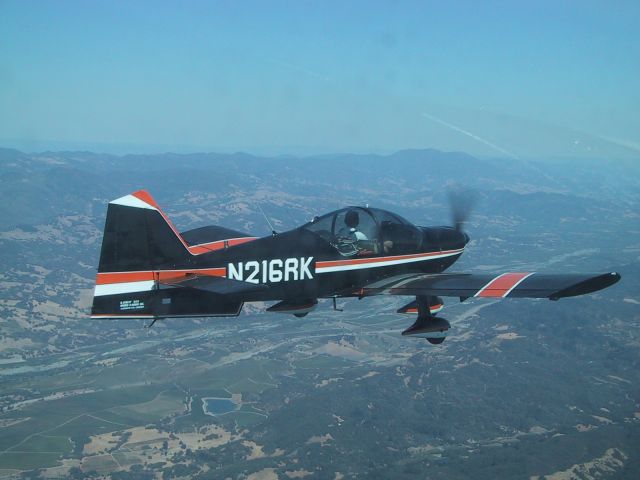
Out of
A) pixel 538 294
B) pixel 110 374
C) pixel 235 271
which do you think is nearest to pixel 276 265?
pixel 235 271

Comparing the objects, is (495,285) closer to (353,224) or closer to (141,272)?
(353,224)

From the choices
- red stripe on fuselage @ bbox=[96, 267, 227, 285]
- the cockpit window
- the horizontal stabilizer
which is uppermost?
the cockpit window

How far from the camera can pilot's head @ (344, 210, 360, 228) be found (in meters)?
18.6

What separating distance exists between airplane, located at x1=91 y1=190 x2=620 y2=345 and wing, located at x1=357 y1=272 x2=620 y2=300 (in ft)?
0.10

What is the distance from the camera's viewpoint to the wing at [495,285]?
1520 cm

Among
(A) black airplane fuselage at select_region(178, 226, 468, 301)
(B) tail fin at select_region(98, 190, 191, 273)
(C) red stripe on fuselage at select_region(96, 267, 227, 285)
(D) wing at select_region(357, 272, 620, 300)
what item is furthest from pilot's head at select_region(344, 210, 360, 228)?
(B) tail fin at select_region(98, 190, 191, 273)

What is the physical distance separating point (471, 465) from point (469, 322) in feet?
233

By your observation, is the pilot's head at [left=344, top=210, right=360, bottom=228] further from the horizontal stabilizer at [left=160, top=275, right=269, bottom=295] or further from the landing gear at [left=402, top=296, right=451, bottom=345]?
the horizontal stabilizer at [left=160, top=275, right=269, bottom=295]

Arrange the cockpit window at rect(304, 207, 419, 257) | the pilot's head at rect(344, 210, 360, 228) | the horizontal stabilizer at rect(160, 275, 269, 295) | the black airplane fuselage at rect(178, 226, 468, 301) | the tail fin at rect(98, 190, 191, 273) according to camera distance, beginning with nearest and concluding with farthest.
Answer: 1. the horizontal stabilizer at rect(160, 275, 269, 295)
2. the tail fin at rect(98, 190, 191, 273)
3. the black airplane fuselage at rect(178, 226, 468, 301)
4. the cockpit window at rect(304, 207, 419, 257)
5. the pilot's head at rect(344, 210, 360, 228)

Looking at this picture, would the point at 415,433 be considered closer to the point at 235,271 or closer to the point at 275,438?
the point at 275,438

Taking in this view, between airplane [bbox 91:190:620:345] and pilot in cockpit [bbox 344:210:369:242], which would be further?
pilot in cockpit [bbox 344:210:369:242]

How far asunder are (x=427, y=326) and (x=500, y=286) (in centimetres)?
275

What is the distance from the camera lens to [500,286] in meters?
17.0

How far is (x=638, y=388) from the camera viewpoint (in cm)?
11188
